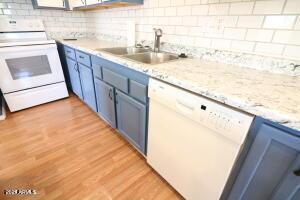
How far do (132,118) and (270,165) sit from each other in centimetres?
100

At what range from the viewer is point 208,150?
32.5 inches

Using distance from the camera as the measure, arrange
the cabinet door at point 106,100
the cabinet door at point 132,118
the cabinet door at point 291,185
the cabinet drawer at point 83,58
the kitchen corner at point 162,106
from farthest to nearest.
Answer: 1. the cabinet drawer at point 83,58
2. the cabinet door at point 106,100
3. the cabinet door at point 132,118
4. the kitchen corner at point 162,106
5. the cabinet door at point 291,185

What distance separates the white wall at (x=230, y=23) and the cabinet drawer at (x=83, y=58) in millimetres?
758

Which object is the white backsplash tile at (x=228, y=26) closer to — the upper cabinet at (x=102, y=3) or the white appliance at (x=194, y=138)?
the upper cabinet at (x=102, y=3)

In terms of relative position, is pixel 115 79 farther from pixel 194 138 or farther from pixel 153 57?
pixel 194 138

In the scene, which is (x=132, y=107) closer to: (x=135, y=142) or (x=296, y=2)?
(x=135, y=142)

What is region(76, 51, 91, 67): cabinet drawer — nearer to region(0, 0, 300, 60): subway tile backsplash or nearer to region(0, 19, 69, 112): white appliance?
region(0, 19, 69, 112): white appliance

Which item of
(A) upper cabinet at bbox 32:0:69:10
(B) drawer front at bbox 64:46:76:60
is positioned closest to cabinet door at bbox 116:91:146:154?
(B) drawer front at bbox 64:46:76:60

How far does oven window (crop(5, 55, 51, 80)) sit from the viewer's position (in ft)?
6.59

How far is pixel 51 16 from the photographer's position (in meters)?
2.55

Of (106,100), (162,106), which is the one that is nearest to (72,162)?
(106,100)

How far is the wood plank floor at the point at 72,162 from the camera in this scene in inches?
48.1

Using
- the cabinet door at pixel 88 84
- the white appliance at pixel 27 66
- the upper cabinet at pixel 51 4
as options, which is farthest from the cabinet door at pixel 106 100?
the upper cabinet at pixel 51 4

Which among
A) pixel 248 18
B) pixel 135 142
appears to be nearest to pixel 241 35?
pixel 248 18
